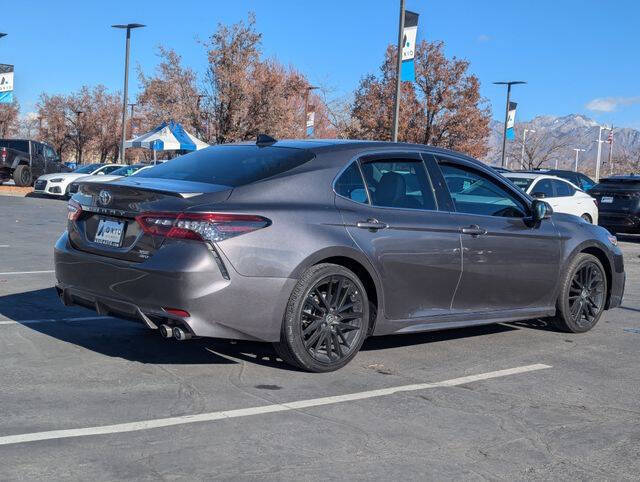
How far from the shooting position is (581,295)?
24.0 feet

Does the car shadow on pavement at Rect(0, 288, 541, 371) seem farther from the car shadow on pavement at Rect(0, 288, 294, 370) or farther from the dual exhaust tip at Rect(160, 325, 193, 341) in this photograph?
the dual exhaust tip at Rect(160, 325, 193, 341)

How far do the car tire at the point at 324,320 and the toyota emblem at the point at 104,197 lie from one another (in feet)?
4.60

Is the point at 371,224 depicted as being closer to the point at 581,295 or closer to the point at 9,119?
the point at 581,295

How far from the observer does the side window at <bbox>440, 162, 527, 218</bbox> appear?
20.9 ft

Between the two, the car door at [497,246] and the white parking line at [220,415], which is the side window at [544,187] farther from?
the white parking line at [220,415]

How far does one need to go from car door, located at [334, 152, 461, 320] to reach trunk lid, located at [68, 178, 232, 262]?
1040mm

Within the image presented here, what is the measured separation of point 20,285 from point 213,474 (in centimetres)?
559

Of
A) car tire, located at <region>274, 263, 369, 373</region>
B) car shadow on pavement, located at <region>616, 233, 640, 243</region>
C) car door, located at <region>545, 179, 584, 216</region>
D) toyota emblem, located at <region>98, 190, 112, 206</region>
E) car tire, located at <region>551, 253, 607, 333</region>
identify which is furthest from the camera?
car shadow on pavement, located at <region>616, 233, 640, 243</region>

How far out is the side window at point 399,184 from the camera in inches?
230

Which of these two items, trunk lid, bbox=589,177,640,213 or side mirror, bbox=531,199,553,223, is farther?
trunk lid, bbox=589,177,640,213

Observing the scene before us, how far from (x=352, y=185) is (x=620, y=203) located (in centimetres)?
1520

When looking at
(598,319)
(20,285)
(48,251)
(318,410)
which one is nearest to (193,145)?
(48,251)

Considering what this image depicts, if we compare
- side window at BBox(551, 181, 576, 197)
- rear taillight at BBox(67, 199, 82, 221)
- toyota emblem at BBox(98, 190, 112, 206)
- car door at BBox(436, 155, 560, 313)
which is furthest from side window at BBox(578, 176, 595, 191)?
toyota emblem at BBox(98, 190, 112, 206)

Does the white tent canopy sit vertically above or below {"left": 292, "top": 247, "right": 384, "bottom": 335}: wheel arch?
above
